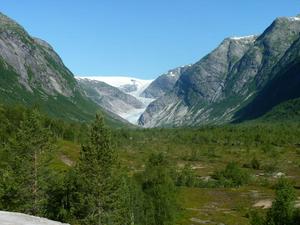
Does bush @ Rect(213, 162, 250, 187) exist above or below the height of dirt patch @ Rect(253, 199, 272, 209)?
above

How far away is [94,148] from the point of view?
71812 millimetres

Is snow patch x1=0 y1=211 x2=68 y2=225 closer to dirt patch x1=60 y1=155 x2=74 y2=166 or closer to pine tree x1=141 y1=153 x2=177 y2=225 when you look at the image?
pine tree x1=141 y1=153 x2=177 y2=225

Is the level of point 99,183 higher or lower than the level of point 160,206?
higher

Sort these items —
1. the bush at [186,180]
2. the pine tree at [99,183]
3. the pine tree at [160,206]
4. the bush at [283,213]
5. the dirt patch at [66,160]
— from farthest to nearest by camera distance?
the dirt patch at [66,160]
the bush at [186,180]
the pine tree at [160,206]
the bush at [283,213]
the pine tree at [99,183]

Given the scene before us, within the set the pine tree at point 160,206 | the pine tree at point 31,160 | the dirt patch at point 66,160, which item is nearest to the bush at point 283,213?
the pine tree at point 160,206

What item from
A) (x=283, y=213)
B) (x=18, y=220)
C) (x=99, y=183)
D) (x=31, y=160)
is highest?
(x=31, y=160)

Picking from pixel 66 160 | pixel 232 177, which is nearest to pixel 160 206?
pixel 232 177

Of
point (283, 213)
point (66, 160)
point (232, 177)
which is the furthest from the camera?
point (66, 160)

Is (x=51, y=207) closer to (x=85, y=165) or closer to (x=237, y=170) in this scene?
(x=85, y=165)

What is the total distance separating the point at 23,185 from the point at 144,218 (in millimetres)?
34859

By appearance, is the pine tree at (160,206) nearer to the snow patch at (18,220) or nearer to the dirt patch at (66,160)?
the snow patch at (18,220)

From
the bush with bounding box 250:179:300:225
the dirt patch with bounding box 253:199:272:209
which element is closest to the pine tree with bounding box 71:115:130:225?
the bush with bounding box 250:179:300:225

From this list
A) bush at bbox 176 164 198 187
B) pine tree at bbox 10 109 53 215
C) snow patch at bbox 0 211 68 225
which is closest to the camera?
snow patch at bbox 0 211 68 225

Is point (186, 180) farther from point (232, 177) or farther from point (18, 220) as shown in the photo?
point (18, 220)
